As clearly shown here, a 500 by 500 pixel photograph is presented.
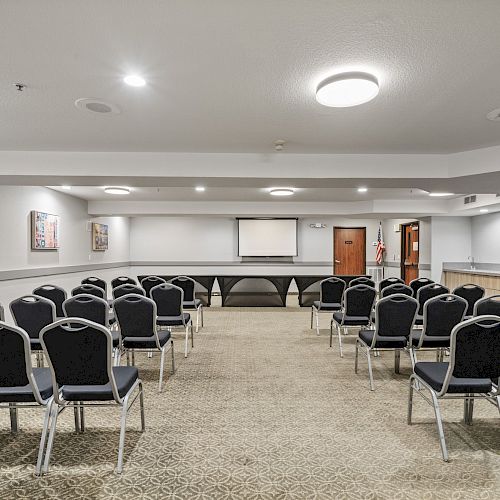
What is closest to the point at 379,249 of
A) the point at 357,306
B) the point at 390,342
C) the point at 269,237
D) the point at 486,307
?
the point at 269,237

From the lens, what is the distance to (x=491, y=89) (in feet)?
8.95

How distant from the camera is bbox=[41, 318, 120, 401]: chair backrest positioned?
2.08 metres

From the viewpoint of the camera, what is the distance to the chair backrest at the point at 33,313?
3.41 metres

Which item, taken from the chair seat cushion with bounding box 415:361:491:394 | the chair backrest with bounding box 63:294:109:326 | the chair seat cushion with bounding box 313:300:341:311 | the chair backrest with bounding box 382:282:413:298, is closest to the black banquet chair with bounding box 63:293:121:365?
Answer: the chair backrest with bounding box 63:294:109:326

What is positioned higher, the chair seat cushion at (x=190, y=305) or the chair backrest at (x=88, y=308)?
the chair backrest at (x=88, y=308)

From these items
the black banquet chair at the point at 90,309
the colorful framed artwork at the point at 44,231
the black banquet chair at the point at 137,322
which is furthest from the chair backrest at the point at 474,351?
the colorful framed artwork at the point at 44,231

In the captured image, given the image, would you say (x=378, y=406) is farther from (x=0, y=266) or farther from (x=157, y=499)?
(x=0, y=266)

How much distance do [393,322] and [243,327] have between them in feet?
11.1

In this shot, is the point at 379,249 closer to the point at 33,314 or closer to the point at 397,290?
the point at 397,290

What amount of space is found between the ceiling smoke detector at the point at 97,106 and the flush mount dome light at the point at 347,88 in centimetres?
175

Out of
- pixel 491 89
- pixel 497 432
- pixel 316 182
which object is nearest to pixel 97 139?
pixel 316 182

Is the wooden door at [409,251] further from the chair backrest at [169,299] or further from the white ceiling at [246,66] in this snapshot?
the chair backrest at [169,299]

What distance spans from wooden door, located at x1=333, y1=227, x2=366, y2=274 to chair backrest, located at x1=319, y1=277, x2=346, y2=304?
571 cm

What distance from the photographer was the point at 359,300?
4.47m
